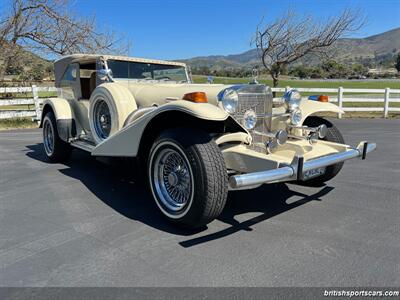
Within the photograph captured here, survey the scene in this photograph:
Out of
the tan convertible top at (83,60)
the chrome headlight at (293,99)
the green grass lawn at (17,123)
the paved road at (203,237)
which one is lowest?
the paved road at (203,237)

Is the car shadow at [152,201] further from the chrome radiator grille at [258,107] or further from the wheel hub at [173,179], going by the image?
the chrome radiator grille at [258,107]

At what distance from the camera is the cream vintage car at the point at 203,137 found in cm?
286

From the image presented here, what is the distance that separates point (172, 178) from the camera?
323 cm

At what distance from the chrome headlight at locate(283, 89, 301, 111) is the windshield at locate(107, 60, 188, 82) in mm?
2187

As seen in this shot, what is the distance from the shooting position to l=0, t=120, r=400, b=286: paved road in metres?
2.41

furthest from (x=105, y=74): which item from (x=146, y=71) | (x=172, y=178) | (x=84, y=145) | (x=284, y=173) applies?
(x=284, y=173)

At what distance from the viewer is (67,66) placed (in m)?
5.66

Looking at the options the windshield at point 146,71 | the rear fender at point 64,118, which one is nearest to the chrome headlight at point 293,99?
the windshield at point 146,71

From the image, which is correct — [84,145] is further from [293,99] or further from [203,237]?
[293,99]

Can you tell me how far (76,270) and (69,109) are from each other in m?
3.66

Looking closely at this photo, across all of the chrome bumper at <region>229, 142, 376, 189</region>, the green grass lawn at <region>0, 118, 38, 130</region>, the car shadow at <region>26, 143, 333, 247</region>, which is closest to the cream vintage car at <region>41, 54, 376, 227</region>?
the chrome bumper at <region>229, 142, 376, 189</region>

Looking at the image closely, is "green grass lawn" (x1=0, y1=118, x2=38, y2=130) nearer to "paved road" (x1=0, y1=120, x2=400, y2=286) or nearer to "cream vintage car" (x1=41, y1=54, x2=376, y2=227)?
"paved road" (x1=0, y1=120, x2=400, y2=286)

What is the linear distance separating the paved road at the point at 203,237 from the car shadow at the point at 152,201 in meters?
0.01

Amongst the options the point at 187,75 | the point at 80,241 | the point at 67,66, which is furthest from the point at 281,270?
the point at 67,66
